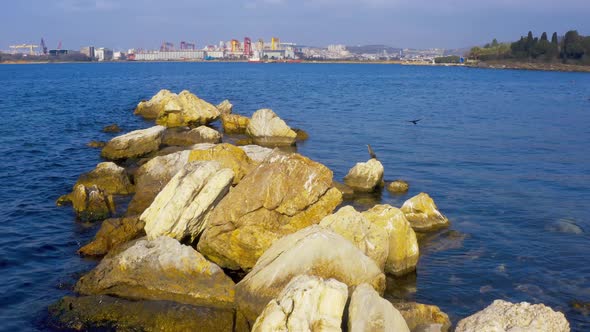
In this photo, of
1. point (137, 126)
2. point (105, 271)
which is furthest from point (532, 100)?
point (105, 271)

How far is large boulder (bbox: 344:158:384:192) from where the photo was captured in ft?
71.4

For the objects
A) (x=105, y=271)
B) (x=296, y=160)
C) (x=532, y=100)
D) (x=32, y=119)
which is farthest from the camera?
(x=532, y=100)

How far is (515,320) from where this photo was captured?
9328mm

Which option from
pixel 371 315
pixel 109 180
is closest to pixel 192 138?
pixel 109 180

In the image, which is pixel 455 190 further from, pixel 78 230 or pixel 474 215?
pixel 78 230

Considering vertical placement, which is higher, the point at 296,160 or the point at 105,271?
the point at 296,160

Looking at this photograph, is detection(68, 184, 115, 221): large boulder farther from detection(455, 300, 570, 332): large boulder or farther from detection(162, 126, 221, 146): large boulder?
detection(455, 300, 570, 332): large boulder

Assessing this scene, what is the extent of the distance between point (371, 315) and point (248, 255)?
214 inches

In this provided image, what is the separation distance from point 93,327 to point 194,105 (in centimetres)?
2789

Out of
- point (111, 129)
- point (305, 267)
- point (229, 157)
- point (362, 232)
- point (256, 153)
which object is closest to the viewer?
point (305, 267)

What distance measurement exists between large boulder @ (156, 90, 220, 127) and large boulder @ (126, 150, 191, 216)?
15398mm

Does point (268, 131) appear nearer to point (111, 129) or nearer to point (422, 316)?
point (111, 129)

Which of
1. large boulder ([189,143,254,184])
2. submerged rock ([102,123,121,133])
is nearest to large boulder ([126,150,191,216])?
large boulder ([189,143,254,184])

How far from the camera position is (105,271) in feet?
40.5
